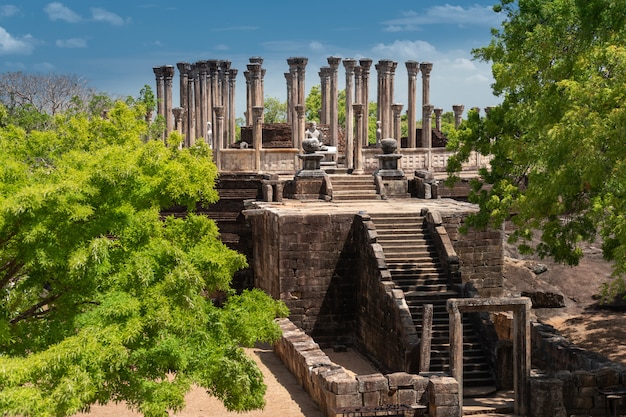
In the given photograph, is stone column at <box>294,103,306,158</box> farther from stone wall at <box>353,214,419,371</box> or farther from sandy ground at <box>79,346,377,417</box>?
sandy ground at <box>79,346,377,417</box>

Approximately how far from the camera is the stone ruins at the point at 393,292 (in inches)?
731

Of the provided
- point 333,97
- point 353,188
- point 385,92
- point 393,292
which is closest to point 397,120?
point 385,92

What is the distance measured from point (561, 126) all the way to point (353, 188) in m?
14.2

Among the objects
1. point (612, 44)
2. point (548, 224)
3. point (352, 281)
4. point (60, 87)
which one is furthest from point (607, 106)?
point (60, 87)

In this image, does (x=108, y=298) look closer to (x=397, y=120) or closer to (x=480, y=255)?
(x=480, y=255)

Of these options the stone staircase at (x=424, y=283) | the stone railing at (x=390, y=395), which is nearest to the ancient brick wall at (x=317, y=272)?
the stone staircase at (x=424, y=283)

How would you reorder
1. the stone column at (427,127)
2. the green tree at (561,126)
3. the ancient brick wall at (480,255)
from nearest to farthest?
the green tree at (561,126) < the ancient brick wall at (480,255) < the stone column at (427,127)

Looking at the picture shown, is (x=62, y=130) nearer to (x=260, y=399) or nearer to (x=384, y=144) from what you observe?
(x=260, y=399)

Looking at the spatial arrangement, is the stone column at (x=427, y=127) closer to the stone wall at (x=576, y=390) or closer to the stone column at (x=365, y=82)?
the stone column at (x=365, y=82)

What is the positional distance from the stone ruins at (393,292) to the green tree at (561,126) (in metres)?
2.12

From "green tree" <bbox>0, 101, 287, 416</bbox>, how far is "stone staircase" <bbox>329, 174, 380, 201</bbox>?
15132 mm

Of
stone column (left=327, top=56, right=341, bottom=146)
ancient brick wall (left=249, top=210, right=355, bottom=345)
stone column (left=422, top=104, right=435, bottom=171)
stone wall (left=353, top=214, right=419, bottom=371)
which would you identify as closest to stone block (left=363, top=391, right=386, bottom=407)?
stone wall (left=353, top=214, right=419, bottom=371)

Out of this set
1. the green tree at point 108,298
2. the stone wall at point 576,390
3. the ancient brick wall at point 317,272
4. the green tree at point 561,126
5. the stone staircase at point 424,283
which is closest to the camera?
the green tree at point 108,298

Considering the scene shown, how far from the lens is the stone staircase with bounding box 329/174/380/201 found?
31141 mm
